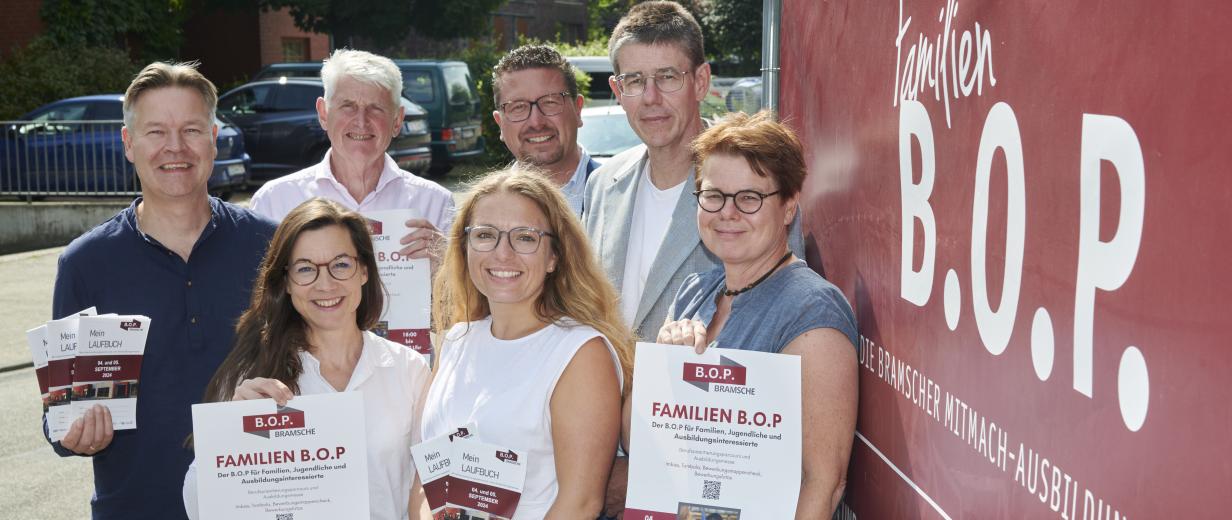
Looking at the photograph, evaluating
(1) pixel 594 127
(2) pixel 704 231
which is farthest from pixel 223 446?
(1) pixel 594 127

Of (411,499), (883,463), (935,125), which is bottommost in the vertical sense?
(411,499)

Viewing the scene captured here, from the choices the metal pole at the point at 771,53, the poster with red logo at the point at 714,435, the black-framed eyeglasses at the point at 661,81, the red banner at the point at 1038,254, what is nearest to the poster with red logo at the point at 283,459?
the poster with red logo at the point at 714,435

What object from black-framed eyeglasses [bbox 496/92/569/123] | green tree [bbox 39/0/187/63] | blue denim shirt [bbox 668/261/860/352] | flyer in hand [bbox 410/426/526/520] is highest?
green tree [bbox 39/0/187/63]

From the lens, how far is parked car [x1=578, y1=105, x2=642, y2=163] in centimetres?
1109

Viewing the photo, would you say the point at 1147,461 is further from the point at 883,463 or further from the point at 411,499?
the point at 411,499

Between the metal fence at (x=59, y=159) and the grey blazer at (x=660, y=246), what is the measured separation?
45.8 ft

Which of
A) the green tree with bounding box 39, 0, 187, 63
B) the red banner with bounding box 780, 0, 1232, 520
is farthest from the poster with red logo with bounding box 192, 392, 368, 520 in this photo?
the green tree with bounding box 39, 0, 187, 63

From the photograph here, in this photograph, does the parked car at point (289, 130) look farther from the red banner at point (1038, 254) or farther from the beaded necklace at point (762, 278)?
the red banner at point (1038, 254)

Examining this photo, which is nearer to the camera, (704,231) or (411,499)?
(704,231)

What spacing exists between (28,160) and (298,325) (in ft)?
49.2

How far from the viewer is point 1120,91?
1466 millimetres

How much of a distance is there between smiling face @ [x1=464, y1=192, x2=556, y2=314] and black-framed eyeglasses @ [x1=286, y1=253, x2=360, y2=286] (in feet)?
1.08

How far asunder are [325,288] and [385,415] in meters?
0.37

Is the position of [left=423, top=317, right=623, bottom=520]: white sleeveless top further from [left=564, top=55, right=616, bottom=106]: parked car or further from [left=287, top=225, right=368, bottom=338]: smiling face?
[left=564, top=55, right=616, bottom=106]: parked car
